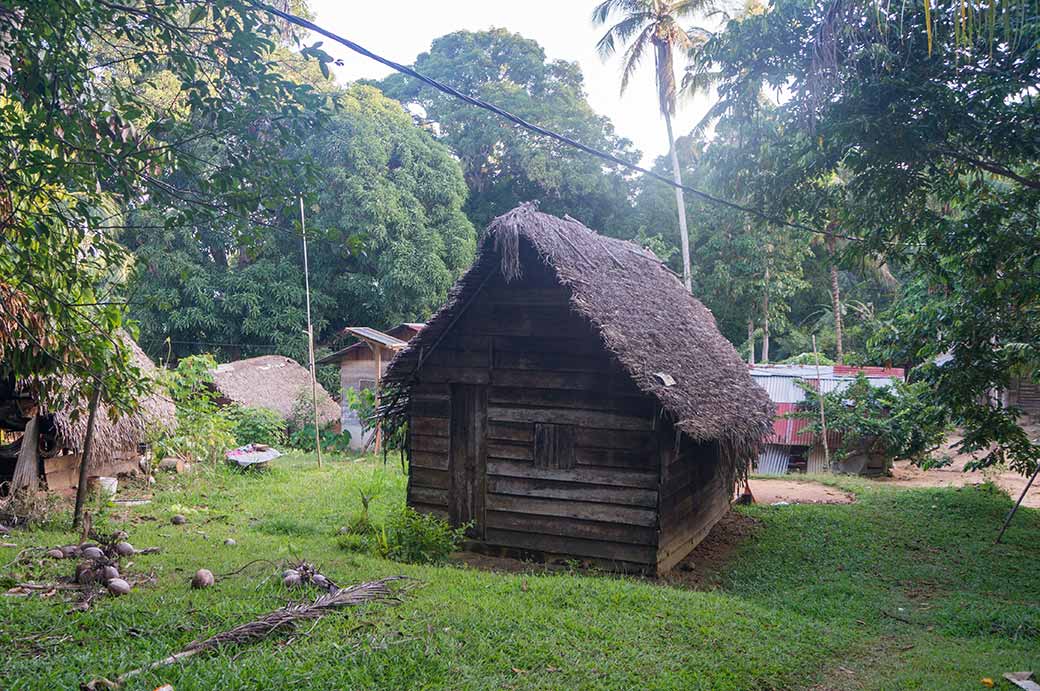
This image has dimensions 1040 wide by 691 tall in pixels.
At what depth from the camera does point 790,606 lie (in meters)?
8.17

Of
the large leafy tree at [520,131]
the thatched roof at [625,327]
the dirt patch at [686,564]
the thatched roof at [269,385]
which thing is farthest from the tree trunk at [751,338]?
the dirt patch at [686,564]

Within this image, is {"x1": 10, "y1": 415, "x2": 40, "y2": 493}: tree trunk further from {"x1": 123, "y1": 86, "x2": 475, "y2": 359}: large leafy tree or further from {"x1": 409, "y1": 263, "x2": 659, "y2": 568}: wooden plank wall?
{"x1": 123, "y1": 86, "x2": 475, "y2": 359}: large leafy tree

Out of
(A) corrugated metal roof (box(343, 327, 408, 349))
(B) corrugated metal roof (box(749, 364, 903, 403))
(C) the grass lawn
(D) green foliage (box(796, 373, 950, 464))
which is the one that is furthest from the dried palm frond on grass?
(B) corrugated metal roof (box(749, 364, 903, 403))

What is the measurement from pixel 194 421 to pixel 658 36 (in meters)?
19.2

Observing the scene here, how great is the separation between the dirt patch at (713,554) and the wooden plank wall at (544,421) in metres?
0.61

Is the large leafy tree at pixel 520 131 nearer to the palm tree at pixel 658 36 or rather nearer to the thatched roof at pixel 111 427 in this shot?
the palm tree at pixel 658 36

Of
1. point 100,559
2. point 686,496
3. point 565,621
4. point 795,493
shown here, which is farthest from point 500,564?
point 795,493

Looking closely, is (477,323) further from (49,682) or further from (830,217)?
(49,682)

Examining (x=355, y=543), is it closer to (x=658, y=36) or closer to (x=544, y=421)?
(x=544, y=421)

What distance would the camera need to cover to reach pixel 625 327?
9.60 metres

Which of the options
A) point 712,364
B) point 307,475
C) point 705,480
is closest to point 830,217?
point 712,364

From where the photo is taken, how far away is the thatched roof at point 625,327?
8.91 m

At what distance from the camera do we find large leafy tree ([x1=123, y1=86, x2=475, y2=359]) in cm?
2486

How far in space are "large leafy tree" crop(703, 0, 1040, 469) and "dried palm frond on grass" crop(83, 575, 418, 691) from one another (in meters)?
6.41
